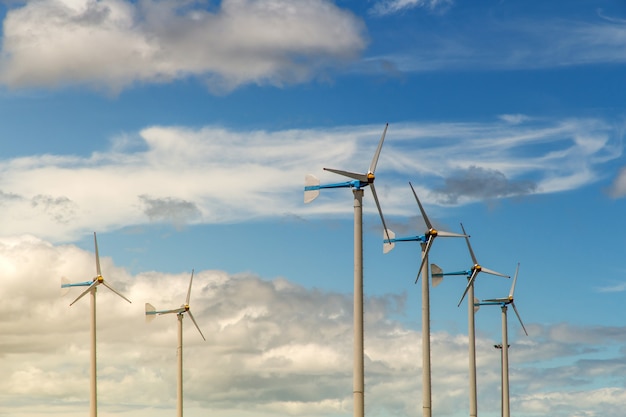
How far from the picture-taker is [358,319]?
85.8 metres

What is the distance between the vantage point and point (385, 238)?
117 meters

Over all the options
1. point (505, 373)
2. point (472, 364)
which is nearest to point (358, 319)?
point (472, 364)

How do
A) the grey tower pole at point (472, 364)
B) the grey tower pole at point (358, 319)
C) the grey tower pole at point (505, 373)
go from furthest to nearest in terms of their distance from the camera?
the grey tower pole at point (505, 373)
the grey tower pole at point (472, 364)
the grey tower pole at point (358, 319)

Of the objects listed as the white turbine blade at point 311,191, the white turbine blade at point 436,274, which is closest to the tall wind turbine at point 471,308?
the white turbine blade at point 436,274

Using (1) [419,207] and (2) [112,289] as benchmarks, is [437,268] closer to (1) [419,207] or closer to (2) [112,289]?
(1) [419,207]

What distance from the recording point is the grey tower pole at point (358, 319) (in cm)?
8412

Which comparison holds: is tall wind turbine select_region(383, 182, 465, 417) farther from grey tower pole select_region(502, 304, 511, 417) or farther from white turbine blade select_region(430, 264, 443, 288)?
grey tower pole select_region(502, 304, 511, 417)

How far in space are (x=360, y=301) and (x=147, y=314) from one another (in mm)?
85723

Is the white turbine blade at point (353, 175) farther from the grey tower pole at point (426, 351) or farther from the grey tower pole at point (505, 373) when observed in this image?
the grey tower pole at point (505, 373)

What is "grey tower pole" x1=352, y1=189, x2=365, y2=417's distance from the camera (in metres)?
84.1

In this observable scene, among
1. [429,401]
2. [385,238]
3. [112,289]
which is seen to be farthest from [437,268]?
[112,289]

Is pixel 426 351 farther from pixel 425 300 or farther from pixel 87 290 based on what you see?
pixel 87 290

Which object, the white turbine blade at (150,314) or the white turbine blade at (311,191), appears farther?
the white turbine blade at (150,314)

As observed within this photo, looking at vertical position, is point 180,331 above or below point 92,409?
above
